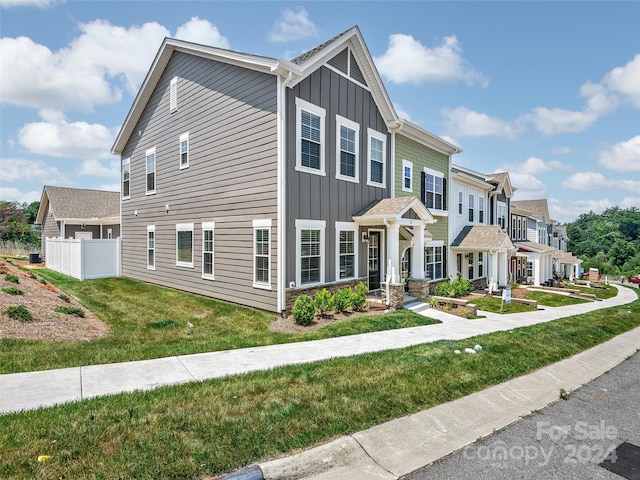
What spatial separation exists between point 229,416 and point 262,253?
22.8ft

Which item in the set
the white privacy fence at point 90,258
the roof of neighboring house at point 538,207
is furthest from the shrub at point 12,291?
the roof of neighboring house at point 538,207

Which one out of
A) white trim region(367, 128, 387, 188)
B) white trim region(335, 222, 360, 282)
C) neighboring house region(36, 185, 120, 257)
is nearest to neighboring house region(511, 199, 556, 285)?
white trim region(367, 128, 387, 188)

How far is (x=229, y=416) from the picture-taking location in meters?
4.12

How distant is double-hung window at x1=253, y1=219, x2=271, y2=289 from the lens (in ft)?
34.7

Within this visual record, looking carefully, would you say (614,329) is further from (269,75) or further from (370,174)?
(269,75)

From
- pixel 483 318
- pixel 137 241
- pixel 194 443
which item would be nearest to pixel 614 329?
pixel 483 318

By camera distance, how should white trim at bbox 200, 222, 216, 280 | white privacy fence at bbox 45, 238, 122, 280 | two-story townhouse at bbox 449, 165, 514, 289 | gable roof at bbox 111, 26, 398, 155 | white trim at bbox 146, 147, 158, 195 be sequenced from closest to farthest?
gable roof at bbox 111, 26, 398, 155 → white trim at bbox 200, 222, 216, 280 → white trim at bbox 146, 147, 158, 195 → white privacy fence at bbox 45, 238, 122, 280 → two-story townhouse at bbox 449, 165, 514, 289

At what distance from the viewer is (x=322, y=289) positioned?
440 inches

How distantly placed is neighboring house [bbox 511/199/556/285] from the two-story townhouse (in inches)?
256

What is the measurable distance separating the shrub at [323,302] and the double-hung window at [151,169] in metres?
10.3

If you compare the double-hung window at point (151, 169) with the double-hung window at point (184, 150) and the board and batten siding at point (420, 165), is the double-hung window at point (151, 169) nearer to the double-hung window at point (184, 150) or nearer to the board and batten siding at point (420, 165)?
the double-hung window at point (184, 150)

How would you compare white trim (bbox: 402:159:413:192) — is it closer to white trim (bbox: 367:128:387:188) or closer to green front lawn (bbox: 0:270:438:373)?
white trim (bbox: 367:128:387:188)

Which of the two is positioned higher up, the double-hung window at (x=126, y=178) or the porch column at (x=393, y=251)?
the double-hung window at (x=126, y=178)

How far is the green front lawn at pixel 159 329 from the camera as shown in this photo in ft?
20.1
